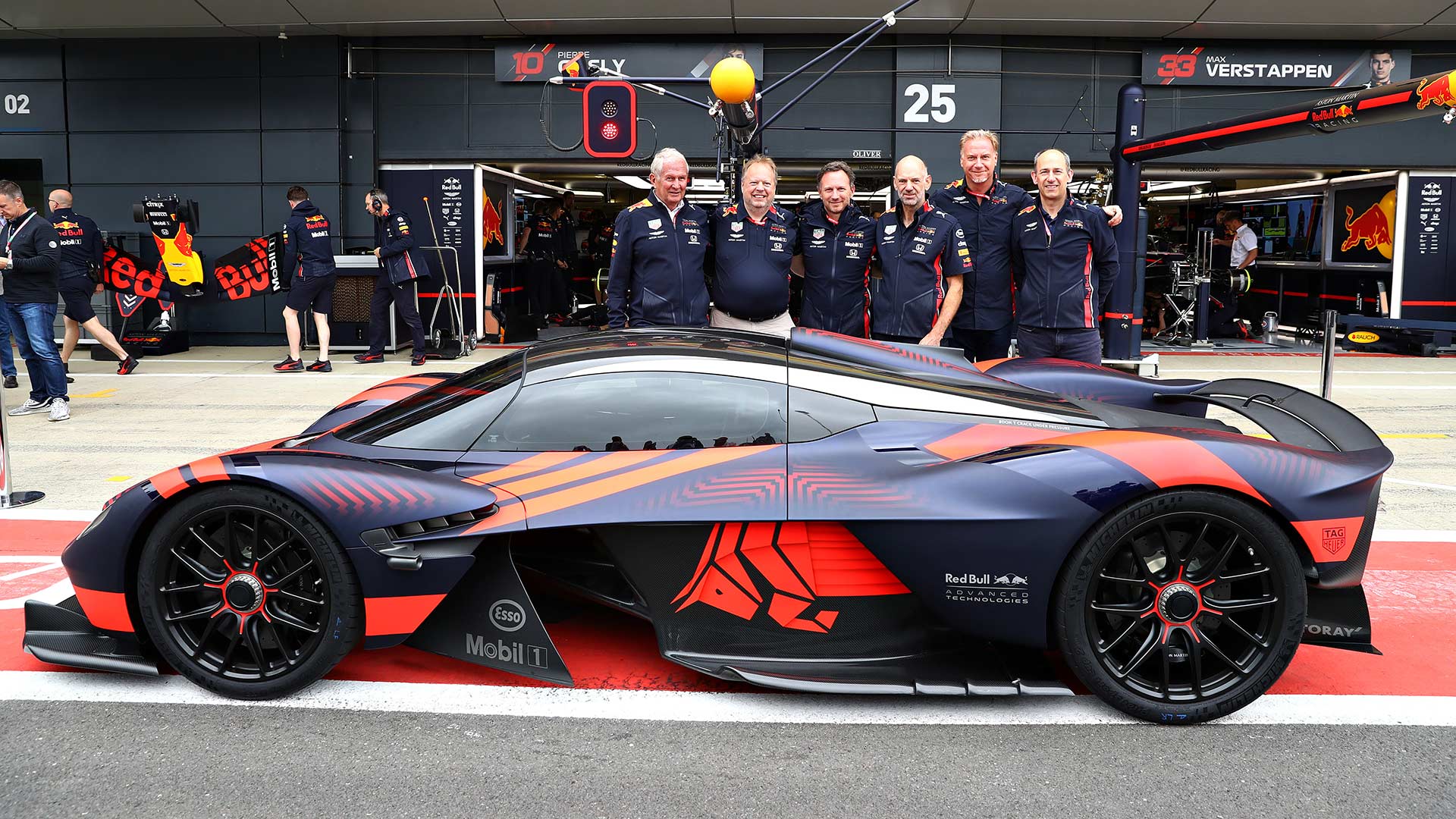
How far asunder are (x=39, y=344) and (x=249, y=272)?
554 centimetres

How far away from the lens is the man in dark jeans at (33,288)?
8.16 meters

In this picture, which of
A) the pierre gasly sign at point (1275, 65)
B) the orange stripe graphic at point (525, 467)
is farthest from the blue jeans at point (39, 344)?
the pierre gasly sign at point (1275, 65)

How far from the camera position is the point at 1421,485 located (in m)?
6.20

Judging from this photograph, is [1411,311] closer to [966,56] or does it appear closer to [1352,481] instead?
[966,56]

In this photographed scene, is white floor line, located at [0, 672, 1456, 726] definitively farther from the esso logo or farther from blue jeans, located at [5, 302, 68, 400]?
blue jeans, located at [5, 302, 68, 400]

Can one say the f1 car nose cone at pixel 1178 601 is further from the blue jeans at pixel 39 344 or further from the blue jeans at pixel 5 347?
the blue jeans at pixel 5 347

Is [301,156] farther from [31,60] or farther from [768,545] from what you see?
[768,545]

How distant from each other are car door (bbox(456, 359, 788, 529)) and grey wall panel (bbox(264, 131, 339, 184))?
11513 mm

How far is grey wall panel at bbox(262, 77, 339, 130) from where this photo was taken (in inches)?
534

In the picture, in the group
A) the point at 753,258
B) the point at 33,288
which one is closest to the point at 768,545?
the point at 753,258

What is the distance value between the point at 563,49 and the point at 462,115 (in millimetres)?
1497

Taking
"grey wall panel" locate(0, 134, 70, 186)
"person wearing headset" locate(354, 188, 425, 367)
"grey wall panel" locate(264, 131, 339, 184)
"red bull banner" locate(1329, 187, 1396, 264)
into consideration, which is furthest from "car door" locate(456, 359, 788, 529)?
"red bull banner" locate(1329, 187, 1396, 264)

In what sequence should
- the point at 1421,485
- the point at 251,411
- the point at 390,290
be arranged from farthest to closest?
the point at 390,290 < the point at 251,411 < the point at 1421,485

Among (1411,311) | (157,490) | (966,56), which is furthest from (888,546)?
(1411,311)
